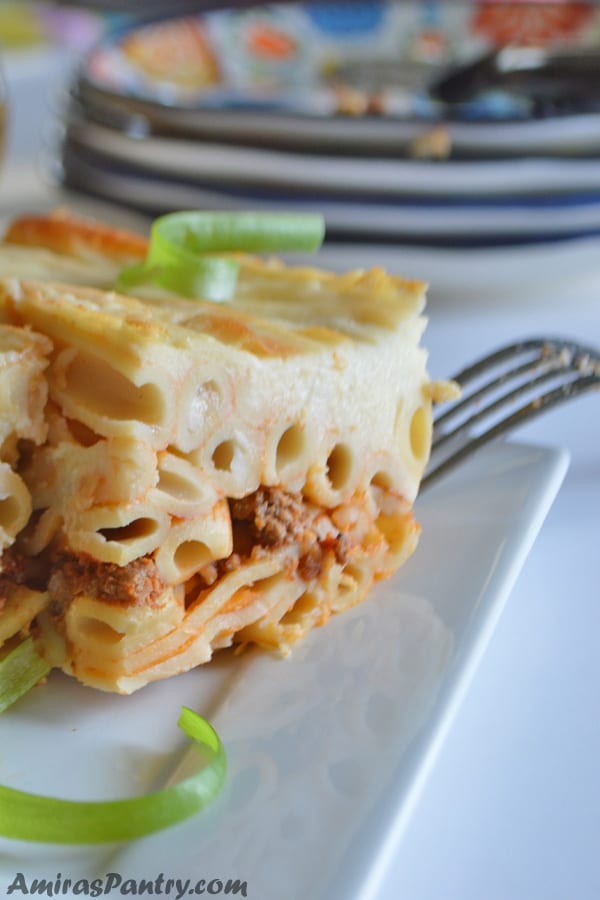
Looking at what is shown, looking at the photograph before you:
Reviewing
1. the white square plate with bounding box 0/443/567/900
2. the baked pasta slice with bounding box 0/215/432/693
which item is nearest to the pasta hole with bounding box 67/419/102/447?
the baked pasta slice with bounding box 0/215/432/693

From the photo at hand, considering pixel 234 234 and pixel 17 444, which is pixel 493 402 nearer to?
pixel 234 234

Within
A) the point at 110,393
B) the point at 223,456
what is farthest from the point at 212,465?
the point at 110,393

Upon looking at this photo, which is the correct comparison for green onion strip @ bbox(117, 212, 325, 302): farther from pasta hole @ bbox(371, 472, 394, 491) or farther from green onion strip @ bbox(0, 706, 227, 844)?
green onion strip @ bbox(0, 706, 227, 844)

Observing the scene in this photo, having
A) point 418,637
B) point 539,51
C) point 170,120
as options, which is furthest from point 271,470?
point 539,51

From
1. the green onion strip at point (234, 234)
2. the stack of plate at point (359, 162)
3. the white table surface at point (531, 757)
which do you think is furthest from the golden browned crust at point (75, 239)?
the stack of plate at point (359, 162)

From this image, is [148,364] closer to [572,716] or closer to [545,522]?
[572,716]

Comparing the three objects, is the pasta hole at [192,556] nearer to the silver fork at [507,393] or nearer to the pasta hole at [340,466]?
the pasta hole at [340,466]

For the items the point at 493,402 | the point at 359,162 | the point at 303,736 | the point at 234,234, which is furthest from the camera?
the point at 359,162
